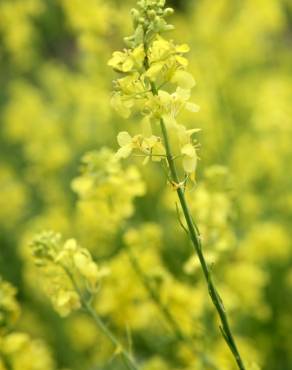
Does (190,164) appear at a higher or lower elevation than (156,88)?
lower

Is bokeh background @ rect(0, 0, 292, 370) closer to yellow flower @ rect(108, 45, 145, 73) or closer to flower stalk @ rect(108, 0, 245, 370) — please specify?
flower stalk @ rect(108, 0, 245, 370)

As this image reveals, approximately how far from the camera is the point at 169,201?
394cm

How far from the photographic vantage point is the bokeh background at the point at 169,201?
308cm

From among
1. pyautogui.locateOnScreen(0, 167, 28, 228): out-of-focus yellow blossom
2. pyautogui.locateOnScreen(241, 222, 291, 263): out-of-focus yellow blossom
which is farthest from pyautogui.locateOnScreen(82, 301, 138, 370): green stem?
pyautogui.locateOnScreen(0, 167, 28, 228): out-of-focus yellow blossom

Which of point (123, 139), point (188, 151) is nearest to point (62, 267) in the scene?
point (123, 139)

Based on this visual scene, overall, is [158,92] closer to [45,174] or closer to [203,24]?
[45,174]

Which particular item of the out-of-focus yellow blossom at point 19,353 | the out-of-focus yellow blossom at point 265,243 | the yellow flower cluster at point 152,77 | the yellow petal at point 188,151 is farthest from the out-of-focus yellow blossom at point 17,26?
the yellow petal at point 188,151

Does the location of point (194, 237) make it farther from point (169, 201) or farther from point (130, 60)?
point (169, 201)

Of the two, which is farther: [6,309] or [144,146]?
[6,309]

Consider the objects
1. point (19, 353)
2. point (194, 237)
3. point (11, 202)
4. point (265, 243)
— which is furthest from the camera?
point (11, 202)

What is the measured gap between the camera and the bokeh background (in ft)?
10.1

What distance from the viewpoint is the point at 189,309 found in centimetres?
310

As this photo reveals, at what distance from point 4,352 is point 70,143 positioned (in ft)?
12.0

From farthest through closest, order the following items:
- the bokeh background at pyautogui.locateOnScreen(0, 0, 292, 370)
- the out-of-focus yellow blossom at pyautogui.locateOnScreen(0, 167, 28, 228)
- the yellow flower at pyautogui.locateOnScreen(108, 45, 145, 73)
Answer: the out-of-focus yellow blossom at pyautogui.locateOnScreen(0, 167, 28, 228) < the bokeh background at pyautogui.locateOnScreen(0, 0, 292, 370) < the yellow flower at pyautogui.locateOnScreen(108, 45, 145, 73)
